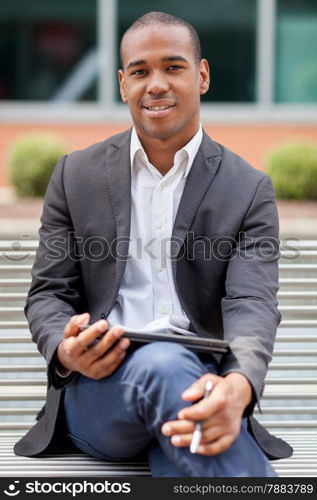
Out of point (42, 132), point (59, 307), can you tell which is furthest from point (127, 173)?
point (42, 132)

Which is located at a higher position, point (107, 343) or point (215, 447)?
point (107, 343)

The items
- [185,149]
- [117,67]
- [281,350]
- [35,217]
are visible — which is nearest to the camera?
[185,149]

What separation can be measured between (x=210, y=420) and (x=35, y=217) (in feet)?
24.7

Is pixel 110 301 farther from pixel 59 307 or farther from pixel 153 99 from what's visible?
pixel 153 99

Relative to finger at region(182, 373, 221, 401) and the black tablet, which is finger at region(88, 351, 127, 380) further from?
finger at region(182, 373, 221, 401)

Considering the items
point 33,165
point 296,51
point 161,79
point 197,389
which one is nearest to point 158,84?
point 161,79

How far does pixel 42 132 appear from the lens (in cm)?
1311

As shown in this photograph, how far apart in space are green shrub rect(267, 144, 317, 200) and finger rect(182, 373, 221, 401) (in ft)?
28.7

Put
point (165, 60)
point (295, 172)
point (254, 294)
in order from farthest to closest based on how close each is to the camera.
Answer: point (295, 172) < point (165, 60) < point (254, 294)

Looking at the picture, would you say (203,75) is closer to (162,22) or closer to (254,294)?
(162,22)

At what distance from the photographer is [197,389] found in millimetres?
2348

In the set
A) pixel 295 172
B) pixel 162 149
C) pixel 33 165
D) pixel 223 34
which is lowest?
pixel 295 172

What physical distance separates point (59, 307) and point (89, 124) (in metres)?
10.6

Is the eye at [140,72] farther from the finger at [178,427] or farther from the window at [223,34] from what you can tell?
the window at [223,34]
